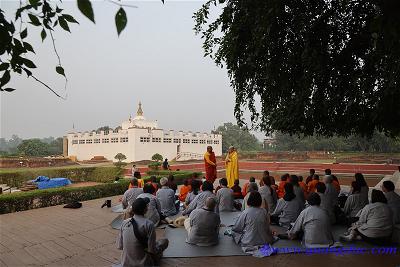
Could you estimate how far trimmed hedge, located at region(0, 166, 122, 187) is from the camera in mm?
19219

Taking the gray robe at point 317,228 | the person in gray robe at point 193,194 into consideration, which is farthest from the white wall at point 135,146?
the gray robe at point 317,228

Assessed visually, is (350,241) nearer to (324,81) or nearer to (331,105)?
(331,105)

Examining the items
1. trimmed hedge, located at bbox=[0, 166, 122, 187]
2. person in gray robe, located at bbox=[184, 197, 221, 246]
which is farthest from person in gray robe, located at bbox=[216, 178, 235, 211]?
trimmed hedge, located at bbox=[0, 166, 122, 187]

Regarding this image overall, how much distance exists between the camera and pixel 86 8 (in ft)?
5.05

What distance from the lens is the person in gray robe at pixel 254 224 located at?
505 centimetres

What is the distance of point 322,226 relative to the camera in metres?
5.04

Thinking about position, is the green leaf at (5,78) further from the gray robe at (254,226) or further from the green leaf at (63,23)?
the gray robe at (254,226)

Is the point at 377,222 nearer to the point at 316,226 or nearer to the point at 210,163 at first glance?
the point at 316,226

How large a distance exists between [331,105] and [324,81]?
1.34 feet

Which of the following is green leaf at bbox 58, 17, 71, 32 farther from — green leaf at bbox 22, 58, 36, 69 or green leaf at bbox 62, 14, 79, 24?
green leaf at bbox 22, 58, 36, 69

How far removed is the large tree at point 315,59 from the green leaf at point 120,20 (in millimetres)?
3463

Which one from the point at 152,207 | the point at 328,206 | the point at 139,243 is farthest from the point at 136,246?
the point at 328,206

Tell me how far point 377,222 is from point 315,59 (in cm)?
273

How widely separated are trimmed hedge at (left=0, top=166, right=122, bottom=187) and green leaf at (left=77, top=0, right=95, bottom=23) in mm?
18523
